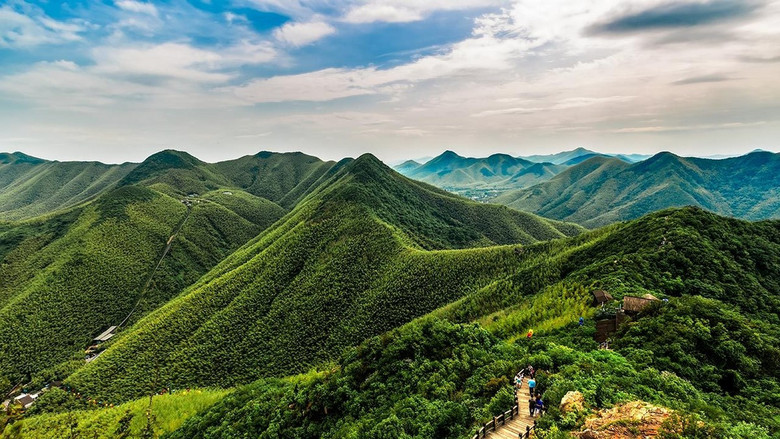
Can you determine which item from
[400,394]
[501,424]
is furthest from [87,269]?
[501,424]

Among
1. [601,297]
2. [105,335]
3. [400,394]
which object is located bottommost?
[105,335]

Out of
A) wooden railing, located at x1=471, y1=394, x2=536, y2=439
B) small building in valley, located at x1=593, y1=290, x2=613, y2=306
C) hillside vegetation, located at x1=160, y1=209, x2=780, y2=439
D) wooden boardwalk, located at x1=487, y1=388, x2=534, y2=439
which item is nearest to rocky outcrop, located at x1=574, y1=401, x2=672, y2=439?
hillside vegetation, located at x1=160, y1=209, x2=780, y2=439

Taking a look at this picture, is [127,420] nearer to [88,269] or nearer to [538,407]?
[538,407]

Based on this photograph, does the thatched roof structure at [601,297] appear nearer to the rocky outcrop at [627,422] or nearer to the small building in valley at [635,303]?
the small building in valley at [635,303]

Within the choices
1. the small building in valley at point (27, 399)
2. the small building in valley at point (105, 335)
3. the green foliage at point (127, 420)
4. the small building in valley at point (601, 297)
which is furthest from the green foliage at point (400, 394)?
the small building in valley at point (105, 335)

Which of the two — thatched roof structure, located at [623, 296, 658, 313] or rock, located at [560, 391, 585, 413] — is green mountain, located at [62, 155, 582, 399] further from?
rock, located at [560, 391, 585, 413]

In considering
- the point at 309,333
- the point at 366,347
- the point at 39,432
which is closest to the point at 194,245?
the point at 309,333
